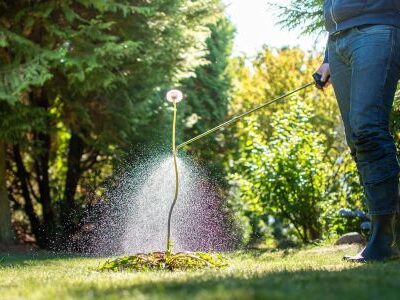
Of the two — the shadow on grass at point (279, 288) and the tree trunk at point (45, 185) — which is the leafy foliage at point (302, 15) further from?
the tree trunk at point (45, 185)

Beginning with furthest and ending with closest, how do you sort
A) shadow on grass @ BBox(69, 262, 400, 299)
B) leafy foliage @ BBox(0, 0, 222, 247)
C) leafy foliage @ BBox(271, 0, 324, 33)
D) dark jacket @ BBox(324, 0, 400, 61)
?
leafy foliage @ BBox(0, 0, 222, 247) < leafy foliage @ BBox(271, 0, 324, 33) < dark jacket @ BBox(324, 0, 400, 61) < shadow on grass @ BBox(69, 262, 400, 299)

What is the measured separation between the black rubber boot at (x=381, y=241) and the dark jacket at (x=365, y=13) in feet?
3.27

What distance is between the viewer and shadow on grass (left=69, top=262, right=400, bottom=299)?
1.67m

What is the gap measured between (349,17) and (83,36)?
13.5 feet

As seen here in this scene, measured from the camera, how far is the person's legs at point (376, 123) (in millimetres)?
3117

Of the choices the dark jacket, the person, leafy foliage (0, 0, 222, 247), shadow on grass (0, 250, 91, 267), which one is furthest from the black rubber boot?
leafy foliage (0, 0, 222, 247)

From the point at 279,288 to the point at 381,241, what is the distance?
1422mm

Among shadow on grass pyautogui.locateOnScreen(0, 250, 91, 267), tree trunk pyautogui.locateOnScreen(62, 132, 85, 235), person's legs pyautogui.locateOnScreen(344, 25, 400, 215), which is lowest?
shadow on grass pyautogui.locateOnScreen(0, 250, 91, 267)

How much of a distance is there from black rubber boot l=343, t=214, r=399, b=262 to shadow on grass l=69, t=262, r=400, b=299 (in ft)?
2.29

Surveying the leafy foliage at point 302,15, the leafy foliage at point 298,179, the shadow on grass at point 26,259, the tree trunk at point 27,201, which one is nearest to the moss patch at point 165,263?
the shadow on grass at point 26,259

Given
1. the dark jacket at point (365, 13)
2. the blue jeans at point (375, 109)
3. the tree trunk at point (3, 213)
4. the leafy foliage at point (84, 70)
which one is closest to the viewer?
the blue jeans at point (375, 109)

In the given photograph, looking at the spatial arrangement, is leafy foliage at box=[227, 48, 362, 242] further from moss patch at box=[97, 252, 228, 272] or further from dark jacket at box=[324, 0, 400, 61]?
moss patch at box=[97, 252, 228, 272]


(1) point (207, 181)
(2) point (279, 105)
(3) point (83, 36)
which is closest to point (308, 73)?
(2) point (279, 105)

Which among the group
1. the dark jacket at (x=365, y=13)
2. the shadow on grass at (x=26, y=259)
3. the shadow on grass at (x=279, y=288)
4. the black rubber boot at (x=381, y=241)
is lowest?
the shadow on grass at (x=279, y=288)
